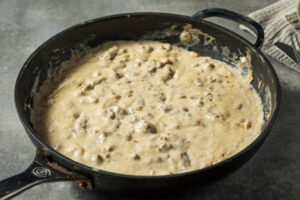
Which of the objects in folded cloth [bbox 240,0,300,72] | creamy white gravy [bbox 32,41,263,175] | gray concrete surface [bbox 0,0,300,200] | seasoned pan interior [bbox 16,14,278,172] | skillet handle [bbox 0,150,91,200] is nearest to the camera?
skillet handle [bbox 0,150,91,200]

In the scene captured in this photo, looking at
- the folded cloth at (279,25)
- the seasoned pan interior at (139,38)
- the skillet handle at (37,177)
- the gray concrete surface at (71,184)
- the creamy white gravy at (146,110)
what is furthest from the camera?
the folded cloth at (279,25)

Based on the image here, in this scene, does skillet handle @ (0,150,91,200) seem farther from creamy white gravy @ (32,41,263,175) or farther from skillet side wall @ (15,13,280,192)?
creamy white gravy @ (32,41,263,175)

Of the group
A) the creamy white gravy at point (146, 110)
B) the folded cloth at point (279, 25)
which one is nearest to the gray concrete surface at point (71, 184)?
the folded cloth at point (279, 25)

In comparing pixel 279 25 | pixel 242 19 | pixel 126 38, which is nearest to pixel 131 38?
pixel 126 38

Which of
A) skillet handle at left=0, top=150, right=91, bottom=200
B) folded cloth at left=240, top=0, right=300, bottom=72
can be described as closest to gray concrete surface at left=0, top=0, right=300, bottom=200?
folded cloth at left=240, top=0, right=300, bottom=72

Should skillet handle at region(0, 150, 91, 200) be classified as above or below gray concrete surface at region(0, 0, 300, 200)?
above

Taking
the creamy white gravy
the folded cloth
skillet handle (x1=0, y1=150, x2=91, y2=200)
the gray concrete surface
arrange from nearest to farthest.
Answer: skillet handle (x1=0, y1=150, x2=91, y2=200) → the creamy white gravy → the gray concrete surface → the folded cloth

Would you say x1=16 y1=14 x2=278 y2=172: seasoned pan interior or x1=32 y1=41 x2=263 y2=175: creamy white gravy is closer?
x1=32 y1=41 x2=263 y2=175: creamy white gravy

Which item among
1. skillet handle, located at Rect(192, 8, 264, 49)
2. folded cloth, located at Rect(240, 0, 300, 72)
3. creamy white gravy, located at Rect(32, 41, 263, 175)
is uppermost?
skillet handle, located at Rect(192, 8, 264, 49)

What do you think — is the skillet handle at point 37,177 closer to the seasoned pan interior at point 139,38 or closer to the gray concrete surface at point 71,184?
the gray concrete surface at point 71,184

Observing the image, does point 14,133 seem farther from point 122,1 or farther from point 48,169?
point 122,1
